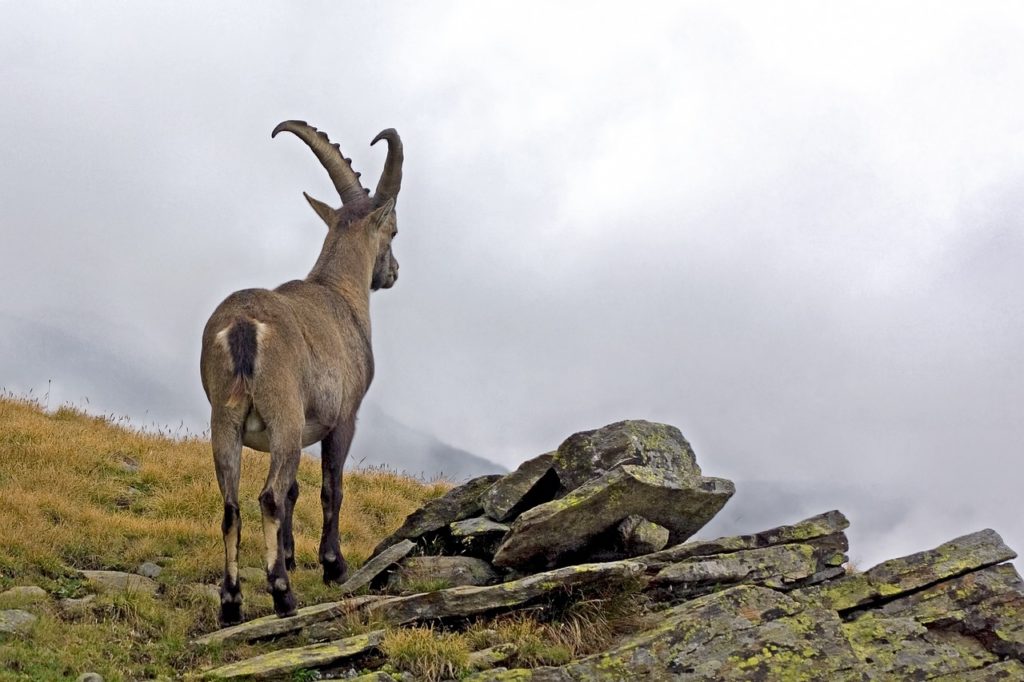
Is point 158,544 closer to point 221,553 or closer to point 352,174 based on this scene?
point 221,553

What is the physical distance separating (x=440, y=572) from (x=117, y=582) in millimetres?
3594

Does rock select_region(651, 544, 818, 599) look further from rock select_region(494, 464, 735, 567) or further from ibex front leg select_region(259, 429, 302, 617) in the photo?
ibex front leg select_region(259, 429, 302, 617)

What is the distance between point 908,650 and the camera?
9117 millimetres

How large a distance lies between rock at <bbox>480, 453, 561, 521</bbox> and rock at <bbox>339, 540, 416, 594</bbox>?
1.06m

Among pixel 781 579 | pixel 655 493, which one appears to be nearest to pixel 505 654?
pixel 655 493

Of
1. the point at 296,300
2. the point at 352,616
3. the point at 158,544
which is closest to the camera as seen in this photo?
the point at 352,616

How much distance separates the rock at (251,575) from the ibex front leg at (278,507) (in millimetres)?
2076

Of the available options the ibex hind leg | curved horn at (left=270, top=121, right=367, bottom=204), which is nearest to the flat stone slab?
the ibex hind leg

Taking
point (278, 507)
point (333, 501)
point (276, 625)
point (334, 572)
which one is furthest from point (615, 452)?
point (276, 625)

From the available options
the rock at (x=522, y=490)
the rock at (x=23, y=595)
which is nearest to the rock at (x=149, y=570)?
the rock at (x=23, y=595)

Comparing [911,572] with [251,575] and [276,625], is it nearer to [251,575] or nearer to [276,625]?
[276,625]

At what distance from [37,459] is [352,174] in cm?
632

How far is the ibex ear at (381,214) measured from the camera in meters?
13.1

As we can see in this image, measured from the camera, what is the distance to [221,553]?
38.5ft
